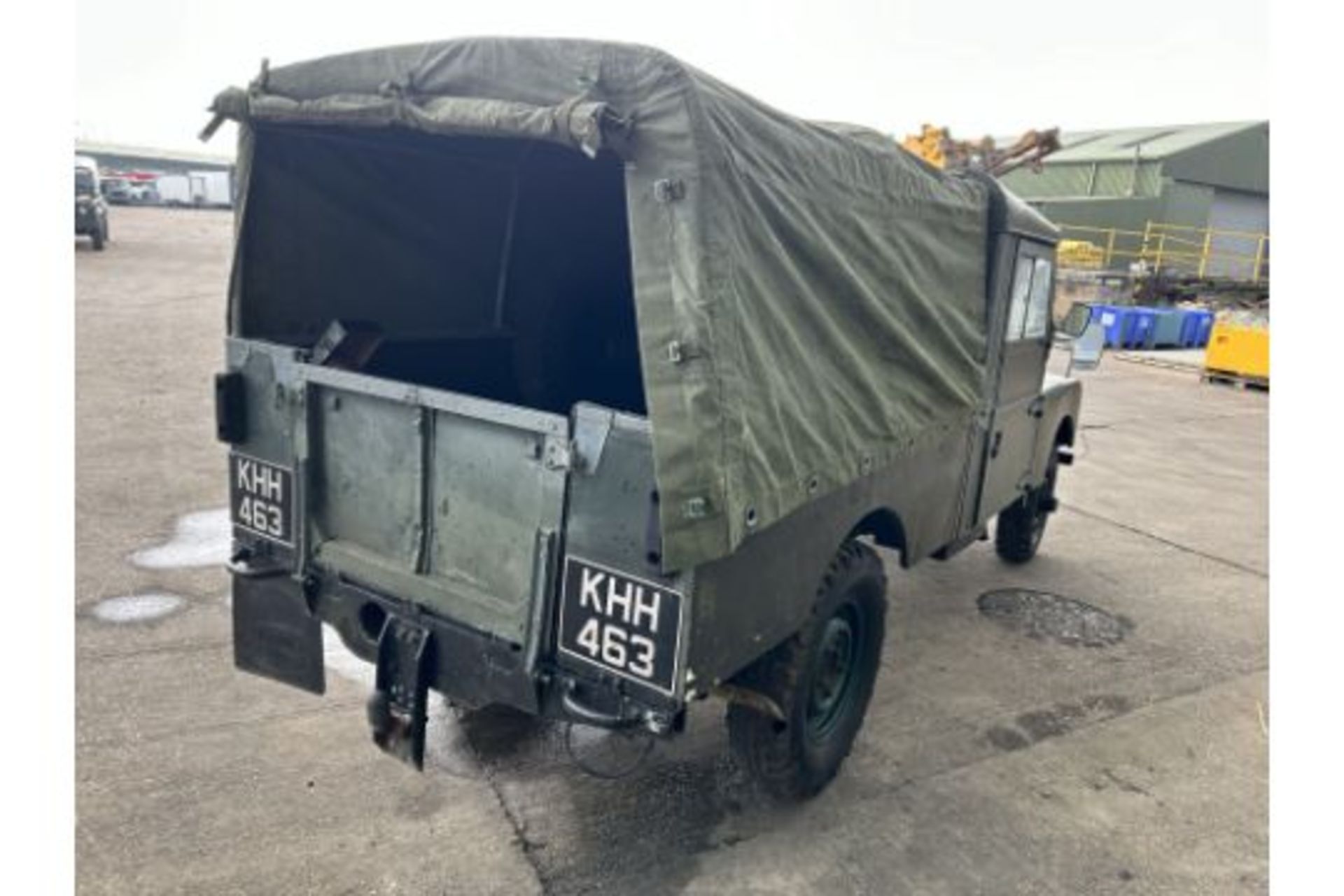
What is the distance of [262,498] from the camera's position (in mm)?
3797

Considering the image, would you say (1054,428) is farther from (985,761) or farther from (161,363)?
(161,363)

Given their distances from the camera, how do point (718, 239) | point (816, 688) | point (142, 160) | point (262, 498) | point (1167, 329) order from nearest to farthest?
point (718, 239)
point (262, 498)
point (816, 688)
point (1167, 329)
point (142, 160)

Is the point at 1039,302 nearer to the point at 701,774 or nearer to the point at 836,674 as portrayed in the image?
the point at 836,674

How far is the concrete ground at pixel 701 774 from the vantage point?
11.1ft

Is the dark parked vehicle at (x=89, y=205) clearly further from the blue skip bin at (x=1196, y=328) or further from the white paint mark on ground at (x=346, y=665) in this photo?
the blue skip bin at (x=1196, y=328)

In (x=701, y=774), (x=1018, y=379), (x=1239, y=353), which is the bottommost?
(x=701, y=774)

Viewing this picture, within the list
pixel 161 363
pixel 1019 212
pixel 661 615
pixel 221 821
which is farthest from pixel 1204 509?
pixel 161 363

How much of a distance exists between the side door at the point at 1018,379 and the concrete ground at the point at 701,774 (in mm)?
931

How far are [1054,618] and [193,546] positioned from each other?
5494mm

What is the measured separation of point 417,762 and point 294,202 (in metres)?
2.31

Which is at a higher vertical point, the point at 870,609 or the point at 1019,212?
the point at 1019,212

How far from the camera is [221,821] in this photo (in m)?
3.48

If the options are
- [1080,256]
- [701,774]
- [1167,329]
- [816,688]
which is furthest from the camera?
[1080,256]

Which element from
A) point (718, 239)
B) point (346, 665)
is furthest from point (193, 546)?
point (718, 239)
